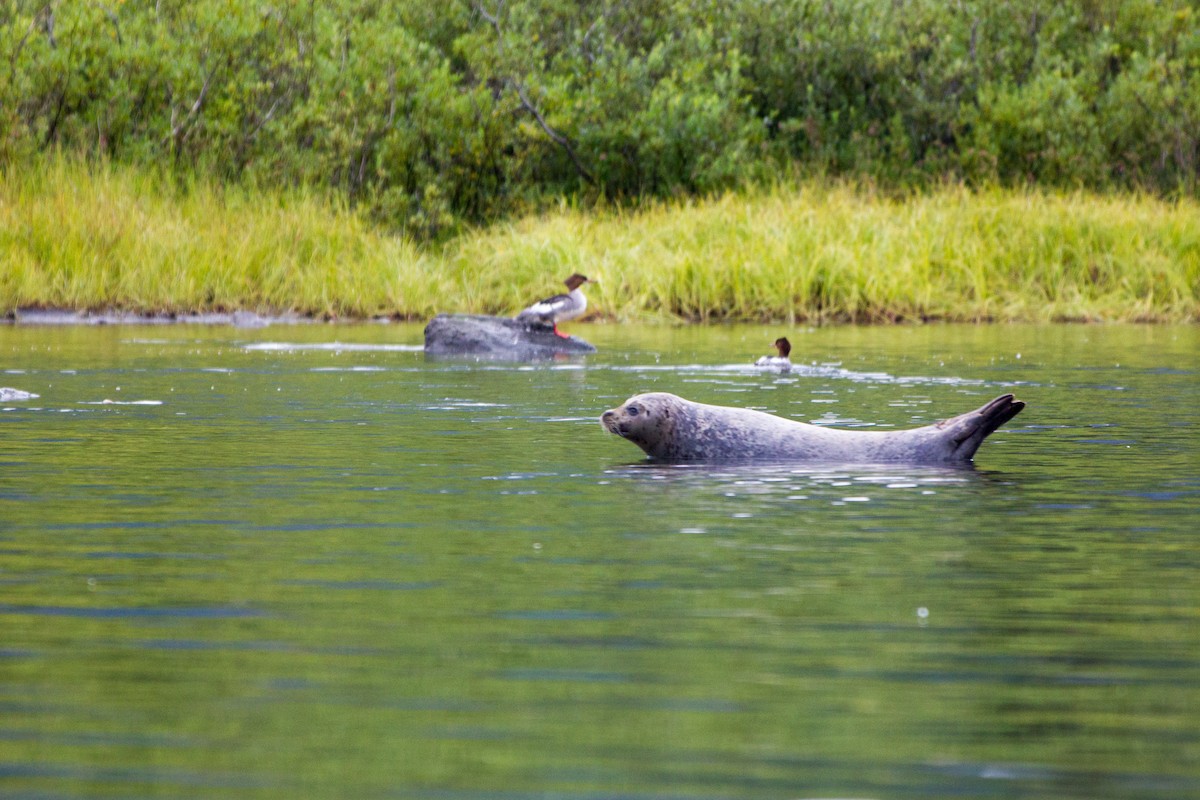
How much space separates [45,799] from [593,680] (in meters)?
1.52

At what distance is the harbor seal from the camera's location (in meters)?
10.2

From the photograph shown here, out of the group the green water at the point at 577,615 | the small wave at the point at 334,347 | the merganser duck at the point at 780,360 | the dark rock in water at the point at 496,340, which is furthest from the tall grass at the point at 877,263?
the green water at the point at 577,615

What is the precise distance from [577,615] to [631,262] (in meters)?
22.8

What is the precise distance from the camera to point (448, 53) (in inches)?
1542

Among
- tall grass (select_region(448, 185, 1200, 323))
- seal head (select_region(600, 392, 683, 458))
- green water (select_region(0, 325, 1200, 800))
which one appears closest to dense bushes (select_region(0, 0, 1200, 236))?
tall grass (select_region(448, 185, 1200, 323))

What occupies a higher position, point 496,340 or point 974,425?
point 496,340

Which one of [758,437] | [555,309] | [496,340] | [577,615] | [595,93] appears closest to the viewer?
[577,615]

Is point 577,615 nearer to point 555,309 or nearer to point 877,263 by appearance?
point 555,309

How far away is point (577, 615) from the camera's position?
19.0 feet

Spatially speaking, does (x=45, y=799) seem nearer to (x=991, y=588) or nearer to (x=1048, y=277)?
(x=991, y=588)

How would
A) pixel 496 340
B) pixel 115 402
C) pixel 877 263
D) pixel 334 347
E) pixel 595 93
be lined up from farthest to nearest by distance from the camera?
1. pixel 595 93
2. pixel 877 263
3. pixel 496 340
4. pixel 334 347
5. pixel 115 402

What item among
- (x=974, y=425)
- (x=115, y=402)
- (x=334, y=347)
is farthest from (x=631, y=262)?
(x=974, y=425)

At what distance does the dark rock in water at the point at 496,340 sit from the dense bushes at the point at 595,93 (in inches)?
446

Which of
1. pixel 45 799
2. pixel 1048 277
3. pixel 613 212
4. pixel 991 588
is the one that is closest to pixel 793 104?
pixel 613 212
